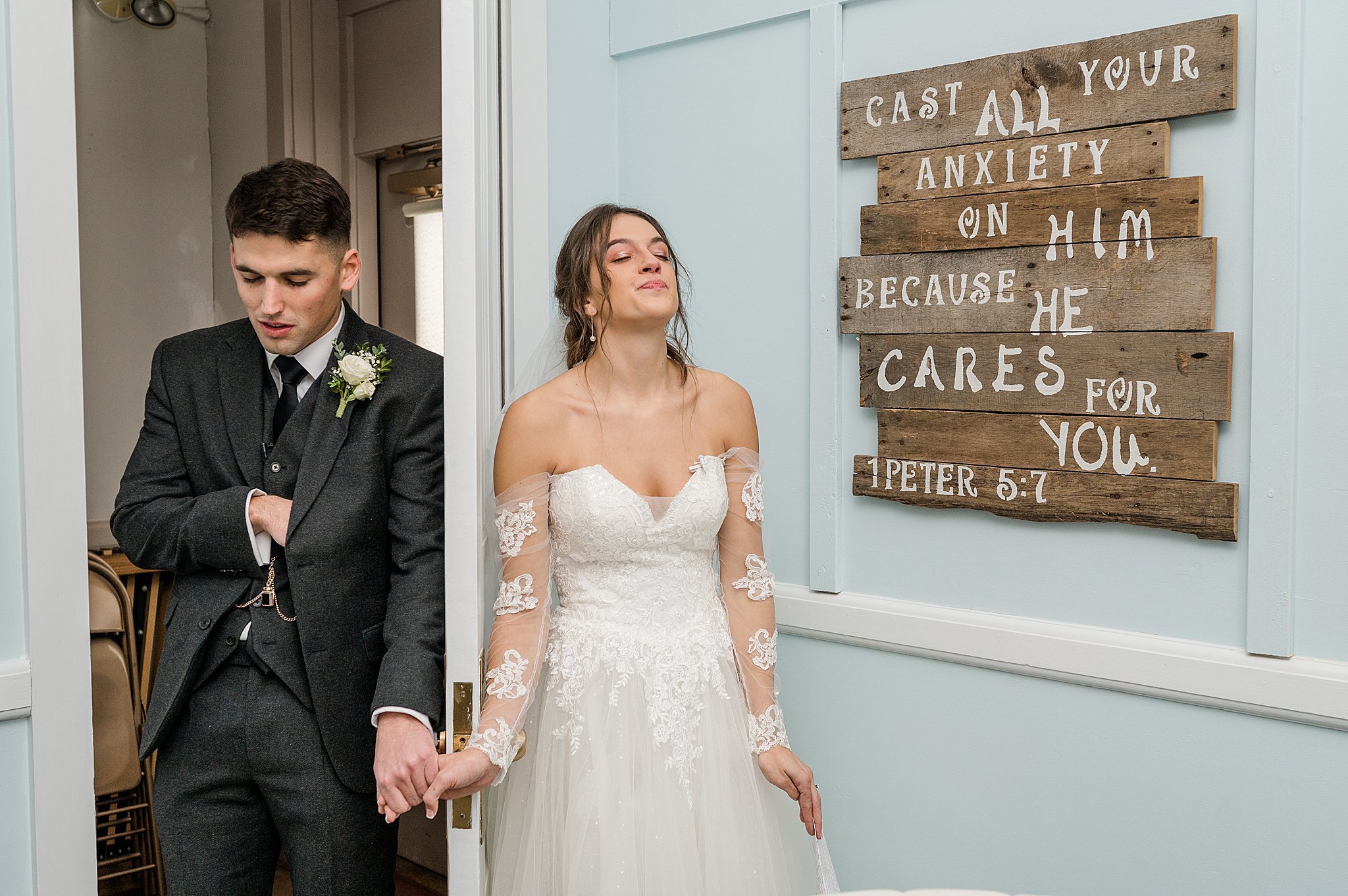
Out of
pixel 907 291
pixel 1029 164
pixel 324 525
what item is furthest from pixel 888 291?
pixel 324 525

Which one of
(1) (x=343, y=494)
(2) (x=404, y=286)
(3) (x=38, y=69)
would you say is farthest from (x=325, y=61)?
(1) (x=343, y=494)

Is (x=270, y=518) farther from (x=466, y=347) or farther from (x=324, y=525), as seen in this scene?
(x=466, y=347)

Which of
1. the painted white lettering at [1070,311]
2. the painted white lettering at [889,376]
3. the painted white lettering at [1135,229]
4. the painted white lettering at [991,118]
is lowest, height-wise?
the painted white lettering at [889,376]

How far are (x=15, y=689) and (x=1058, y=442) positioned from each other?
188 centimetres

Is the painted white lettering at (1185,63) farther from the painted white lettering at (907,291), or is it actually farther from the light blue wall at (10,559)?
the light blue wall at (10,559)

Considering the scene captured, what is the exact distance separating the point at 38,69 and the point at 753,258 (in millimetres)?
1451

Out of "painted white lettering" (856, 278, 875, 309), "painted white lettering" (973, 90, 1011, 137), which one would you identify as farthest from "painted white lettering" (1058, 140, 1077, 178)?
"painted white lettering" (856, 278, 875, 309)

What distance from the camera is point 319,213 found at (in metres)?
1.79

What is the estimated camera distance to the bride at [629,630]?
1.76 meters

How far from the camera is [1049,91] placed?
1.99 m

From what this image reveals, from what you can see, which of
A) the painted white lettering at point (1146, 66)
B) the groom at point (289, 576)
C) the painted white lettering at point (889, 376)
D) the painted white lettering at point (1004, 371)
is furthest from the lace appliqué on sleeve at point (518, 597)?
the painted white lettering at point (1146, 66)

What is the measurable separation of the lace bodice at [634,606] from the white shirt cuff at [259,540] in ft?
1.29

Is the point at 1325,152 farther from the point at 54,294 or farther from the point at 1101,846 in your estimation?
the point at 54,294

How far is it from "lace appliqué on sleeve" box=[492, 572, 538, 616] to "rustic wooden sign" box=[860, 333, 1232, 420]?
86 centimetres
